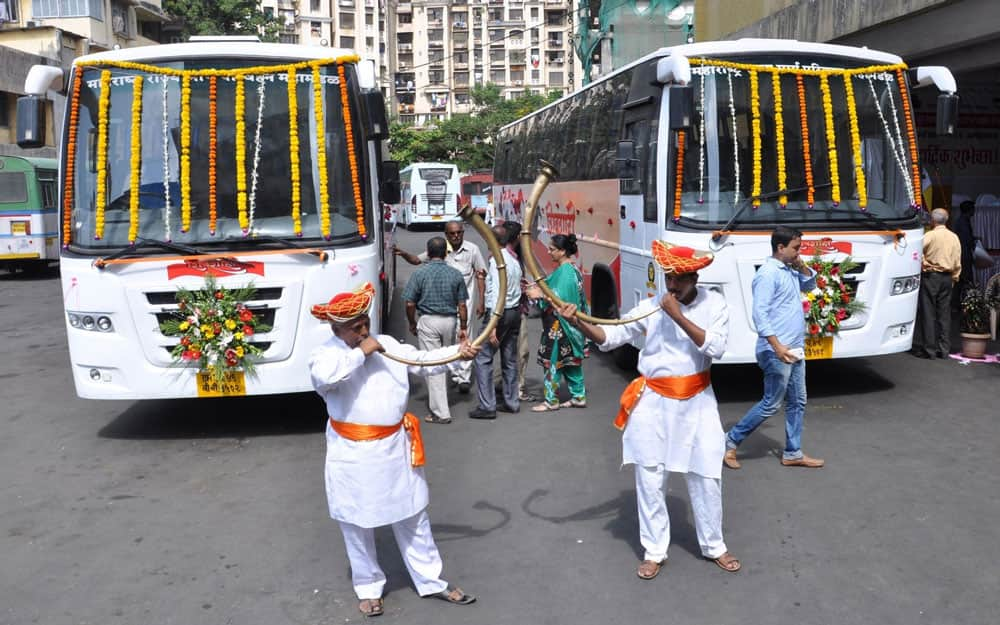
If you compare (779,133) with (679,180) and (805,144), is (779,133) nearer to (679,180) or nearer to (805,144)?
(805,144)

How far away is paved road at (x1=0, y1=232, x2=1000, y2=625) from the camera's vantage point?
15.4 feet

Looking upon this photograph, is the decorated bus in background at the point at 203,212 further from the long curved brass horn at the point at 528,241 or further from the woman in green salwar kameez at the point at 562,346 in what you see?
the long curved brass horn at the point at 528,241

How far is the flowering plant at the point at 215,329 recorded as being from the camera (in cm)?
733

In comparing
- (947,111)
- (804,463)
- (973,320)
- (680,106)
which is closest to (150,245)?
(680,106)

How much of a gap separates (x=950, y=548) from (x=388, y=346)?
3.28 metres

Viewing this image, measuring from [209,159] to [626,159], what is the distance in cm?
372

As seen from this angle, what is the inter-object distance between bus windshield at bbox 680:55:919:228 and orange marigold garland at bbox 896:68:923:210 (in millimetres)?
19

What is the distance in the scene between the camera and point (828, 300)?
8.30 meters

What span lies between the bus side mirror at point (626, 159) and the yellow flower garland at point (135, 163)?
418cm

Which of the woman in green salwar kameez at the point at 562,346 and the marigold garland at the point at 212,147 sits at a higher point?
the marigold garland at the point at 212,147

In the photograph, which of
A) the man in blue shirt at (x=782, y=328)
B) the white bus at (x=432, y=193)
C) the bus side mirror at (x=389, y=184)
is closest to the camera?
the man in blue shirt at (x=782, y=328)

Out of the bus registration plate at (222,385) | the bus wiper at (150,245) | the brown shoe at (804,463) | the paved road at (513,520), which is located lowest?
the paved road at (513,520)

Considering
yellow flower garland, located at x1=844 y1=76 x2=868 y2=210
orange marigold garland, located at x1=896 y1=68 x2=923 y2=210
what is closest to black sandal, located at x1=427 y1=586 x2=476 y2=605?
yellow flower garland, located at x1=844 y1=76 x2=868 y2=210

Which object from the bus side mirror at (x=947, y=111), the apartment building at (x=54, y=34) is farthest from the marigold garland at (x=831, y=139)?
the apartment building at (x=54, y=34)
